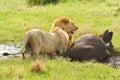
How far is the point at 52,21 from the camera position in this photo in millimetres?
16500

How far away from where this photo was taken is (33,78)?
8.25 m

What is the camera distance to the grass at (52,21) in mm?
8594

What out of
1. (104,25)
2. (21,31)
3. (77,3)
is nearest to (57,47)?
(21,31)

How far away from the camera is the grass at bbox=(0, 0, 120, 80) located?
8594mm

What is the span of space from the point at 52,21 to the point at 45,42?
6.27 m

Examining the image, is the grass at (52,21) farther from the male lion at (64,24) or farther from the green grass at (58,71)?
the male lion at (64,24)

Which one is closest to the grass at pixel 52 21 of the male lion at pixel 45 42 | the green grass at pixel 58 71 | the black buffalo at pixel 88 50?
the green grass at pixel 58 71

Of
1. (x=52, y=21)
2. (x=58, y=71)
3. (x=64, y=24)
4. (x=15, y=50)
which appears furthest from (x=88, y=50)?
(x=52, y=21)

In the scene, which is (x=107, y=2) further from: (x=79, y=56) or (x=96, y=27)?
(x=79, y=56)

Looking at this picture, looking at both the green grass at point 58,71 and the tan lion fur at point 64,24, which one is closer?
the green grass at point 58,71

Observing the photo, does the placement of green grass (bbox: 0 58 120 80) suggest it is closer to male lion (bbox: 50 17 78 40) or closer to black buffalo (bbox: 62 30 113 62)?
black buffalo (bbox: 62 30 113 62)

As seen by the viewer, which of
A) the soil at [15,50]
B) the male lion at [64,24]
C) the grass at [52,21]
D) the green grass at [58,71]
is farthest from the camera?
the male lion at [64,24]

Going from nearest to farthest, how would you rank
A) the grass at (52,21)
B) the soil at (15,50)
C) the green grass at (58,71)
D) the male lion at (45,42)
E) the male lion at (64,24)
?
the green grass at (58,71), the grass at (52,21), the male lion at (45,42), the soil at (15,50), the male lion at (64,24)

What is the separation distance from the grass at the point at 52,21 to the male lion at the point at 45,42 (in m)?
0.34
